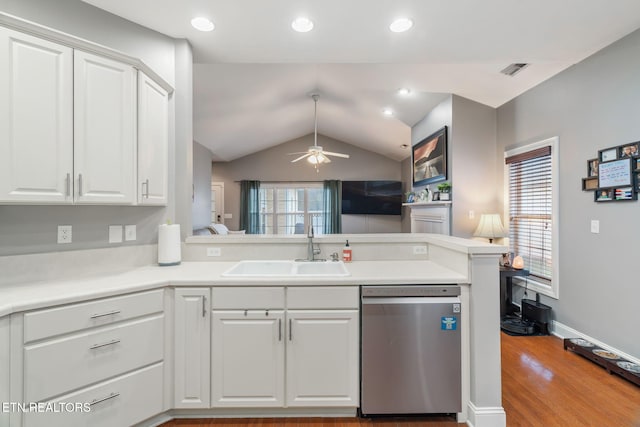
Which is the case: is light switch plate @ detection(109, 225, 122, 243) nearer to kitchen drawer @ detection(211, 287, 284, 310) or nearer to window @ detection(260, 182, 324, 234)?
kitchen drawer @ detection(211, 287, 284, 310)

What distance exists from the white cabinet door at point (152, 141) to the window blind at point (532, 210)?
12.1 ft

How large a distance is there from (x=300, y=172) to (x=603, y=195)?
19.4ft

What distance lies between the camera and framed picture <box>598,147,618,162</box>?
2.41 m

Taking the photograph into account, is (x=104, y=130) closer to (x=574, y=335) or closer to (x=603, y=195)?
(x=603, y=195)

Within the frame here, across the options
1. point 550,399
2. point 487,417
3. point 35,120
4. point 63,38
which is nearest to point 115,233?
point 35,120

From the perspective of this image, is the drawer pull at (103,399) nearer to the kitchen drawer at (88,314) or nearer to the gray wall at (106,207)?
the kitchen drawer at (88,314)

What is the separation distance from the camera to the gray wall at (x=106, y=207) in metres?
1.70

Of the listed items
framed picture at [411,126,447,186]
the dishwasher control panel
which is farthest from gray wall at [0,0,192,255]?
framed picture at [411,126,447,186]

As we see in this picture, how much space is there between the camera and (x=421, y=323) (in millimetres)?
1704

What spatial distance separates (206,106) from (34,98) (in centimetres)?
274

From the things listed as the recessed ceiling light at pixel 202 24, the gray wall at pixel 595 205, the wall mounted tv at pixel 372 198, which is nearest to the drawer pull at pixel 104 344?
the recessed ceiling light at pixel 202 24

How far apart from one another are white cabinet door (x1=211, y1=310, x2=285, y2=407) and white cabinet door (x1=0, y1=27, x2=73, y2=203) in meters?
1.16

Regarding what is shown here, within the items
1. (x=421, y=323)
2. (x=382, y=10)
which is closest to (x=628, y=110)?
(x=382, y=10)

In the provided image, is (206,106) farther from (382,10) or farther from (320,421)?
(320,421)
